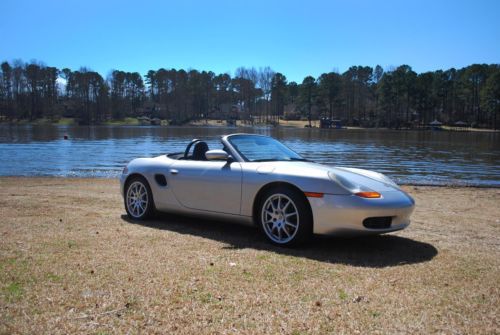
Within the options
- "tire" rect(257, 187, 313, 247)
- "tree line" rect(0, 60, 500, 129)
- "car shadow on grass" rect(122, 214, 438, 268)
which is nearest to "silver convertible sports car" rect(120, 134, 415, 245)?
"tire" rect(257, 187, 313, 247)

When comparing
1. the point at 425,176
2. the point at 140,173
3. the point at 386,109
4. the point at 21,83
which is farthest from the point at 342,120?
the point at 140,173

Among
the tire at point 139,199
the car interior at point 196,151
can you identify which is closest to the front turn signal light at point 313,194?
the car interior at point 196,151

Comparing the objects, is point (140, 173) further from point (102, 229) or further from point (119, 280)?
point (119, 280)

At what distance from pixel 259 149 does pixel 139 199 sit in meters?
2.21

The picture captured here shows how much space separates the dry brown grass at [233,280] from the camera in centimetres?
327

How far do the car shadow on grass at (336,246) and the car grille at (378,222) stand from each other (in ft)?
1.06

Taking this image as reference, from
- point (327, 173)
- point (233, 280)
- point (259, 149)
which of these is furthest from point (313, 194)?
point (233, 280)

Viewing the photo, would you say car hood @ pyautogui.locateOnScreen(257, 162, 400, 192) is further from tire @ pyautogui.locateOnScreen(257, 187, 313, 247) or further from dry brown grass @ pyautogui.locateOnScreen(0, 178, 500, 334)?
dry brown grass @ pyautogui.locateOnScreen(0, 178, 500, 334)

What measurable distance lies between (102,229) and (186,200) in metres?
1.23

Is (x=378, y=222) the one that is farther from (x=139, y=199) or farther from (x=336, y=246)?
(x=139, y=199)

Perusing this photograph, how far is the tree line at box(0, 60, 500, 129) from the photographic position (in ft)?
409

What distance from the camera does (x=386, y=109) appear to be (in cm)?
12825

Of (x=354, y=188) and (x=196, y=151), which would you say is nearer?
(x=354, y=188)

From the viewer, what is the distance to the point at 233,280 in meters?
4.18
